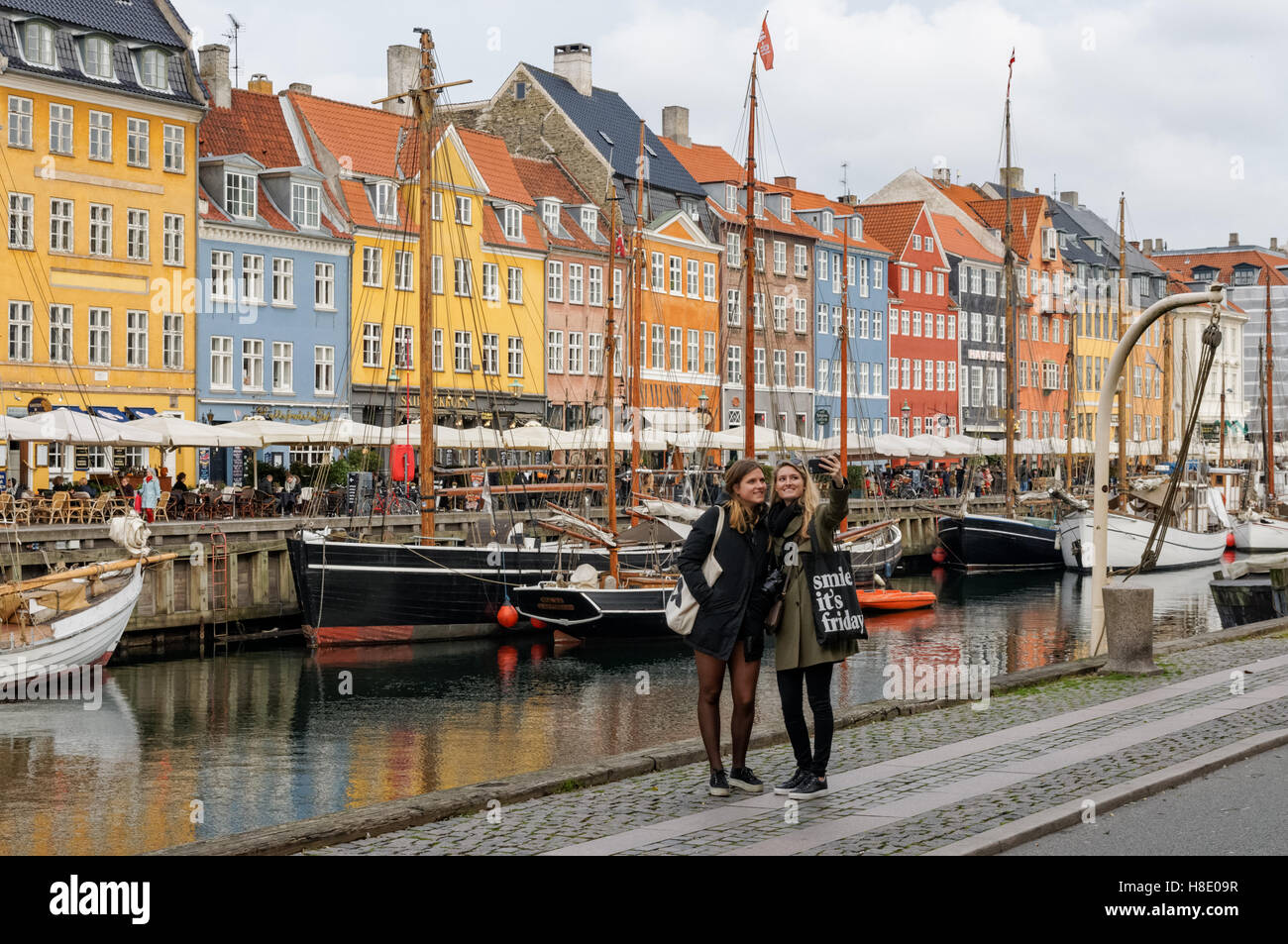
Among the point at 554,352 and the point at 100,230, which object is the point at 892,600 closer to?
the point at 554,352

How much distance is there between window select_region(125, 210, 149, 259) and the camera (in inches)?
1810

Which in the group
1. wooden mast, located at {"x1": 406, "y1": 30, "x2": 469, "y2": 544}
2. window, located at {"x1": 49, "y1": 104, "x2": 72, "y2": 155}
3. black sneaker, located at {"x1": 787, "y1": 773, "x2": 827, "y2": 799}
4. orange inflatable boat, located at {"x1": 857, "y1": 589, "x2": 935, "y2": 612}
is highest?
window, located at {"x1": 49, "y1": 104, "x2": 72, "y2": 155}

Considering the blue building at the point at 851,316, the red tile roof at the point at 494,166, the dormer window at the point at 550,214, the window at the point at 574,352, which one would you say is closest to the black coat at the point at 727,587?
the red tile roof at the point at 494,166

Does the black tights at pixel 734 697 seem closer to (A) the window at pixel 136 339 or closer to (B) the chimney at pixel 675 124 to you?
(A) the window at pixel 136 339

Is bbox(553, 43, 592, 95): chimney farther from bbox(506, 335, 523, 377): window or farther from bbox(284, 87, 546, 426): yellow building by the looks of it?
bbox(506, 335, 523, 377): window

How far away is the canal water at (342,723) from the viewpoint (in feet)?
54.6

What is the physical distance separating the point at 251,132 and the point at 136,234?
7.57 m

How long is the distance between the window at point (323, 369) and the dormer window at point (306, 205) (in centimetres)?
378

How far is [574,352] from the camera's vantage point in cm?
6153

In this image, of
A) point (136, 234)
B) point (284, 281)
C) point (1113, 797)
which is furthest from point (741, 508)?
point (284, 281)

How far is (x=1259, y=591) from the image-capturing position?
25484mm

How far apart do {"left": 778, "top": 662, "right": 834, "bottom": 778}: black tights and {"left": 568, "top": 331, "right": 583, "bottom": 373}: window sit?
51.9 meters

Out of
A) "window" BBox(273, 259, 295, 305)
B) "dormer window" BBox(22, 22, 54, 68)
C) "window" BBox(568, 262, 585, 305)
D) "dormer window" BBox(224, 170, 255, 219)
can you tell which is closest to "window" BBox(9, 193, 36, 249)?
"dormer window" BBox(22, 22, 54, 68)
